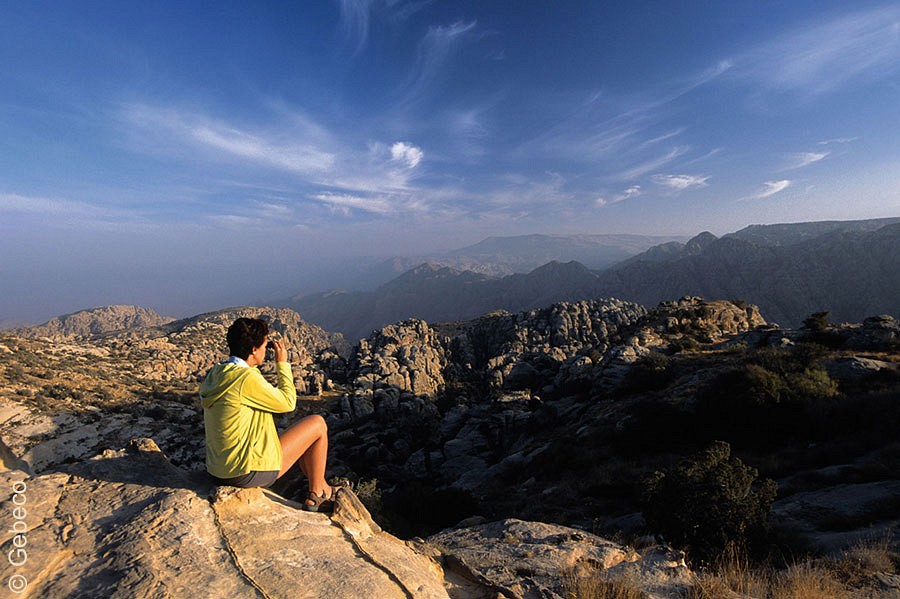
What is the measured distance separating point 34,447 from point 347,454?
19761 millimetres

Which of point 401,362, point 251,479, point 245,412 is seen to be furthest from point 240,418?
point 401,362

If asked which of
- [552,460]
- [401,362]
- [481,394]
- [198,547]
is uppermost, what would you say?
[198,547]

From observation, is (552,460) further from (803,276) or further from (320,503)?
(803,276)

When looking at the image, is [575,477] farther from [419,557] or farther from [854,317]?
[854,317]

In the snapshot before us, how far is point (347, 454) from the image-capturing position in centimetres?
3350

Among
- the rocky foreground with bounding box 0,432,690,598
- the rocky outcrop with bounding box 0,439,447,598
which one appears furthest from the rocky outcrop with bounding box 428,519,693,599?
the rocky outcrop with bounding box 0,439,447,598

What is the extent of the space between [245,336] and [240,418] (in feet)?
3.07

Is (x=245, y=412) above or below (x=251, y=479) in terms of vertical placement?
above

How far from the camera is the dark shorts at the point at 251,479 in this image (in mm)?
4375

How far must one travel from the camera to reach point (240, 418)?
4293mm

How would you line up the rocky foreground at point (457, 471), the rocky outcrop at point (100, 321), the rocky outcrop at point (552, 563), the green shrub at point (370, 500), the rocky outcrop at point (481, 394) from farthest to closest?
the rocky outcrop at point (100, 321)
the rocky outcrop at point (481, 394)
the green shrub at point (370, 500)
the rocky outcrop at point (552, 563)
the rocky foreground at point (457, 471)

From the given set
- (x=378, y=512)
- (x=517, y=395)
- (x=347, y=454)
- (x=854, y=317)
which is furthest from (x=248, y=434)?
(x=854, y=317)

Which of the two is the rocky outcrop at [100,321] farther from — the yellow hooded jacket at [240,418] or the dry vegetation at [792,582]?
the dry vegetation at [792,582]

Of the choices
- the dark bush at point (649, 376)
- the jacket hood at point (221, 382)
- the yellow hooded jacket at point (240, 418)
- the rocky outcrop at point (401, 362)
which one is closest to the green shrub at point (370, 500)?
the yellow hooded jacket at point (240, 418)
